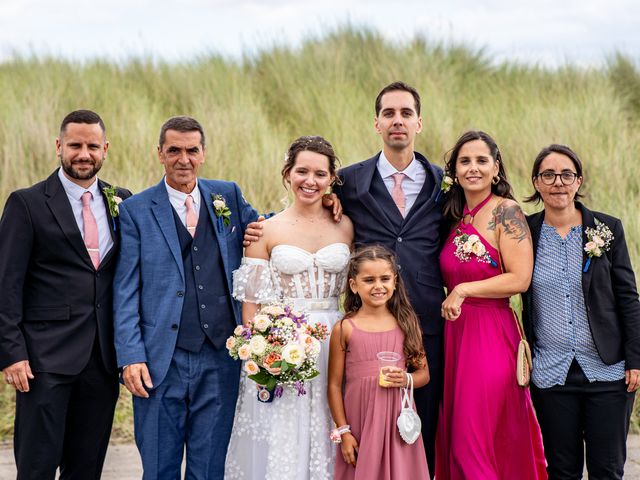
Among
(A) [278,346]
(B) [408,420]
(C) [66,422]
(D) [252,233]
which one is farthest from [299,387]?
(C) [66,422]

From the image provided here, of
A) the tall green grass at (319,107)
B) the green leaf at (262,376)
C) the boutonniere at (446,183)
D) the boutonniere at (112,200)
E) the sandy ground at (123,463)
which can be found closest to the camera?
the green leaf at (262,376)

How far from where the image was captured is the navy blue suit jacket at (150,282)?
4.04 m

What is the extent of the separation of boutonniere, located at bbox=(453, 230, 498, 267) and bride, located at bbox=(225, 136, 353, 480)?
2.03ft

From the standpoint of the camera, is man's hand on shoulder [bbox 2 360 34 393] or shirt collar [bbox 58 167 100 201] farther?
shirt collar [bbox 58 167 100 201]

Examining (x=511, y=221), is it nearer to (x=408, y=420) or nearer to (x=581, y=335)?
(x=581, y=335)

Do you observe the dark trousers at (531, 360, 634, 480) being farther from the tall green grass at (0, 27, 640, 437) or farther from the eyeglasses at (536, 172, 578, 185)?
the tall green grass at (0, 27, 640, 437)

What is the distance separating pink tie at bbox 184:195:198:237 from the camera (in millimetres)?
4242

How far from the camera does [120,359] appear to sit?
4.02 meters

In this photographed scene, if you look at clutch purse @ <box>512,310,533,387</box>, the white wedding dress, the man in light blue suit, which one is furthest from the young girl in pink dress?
the man in light blue suit

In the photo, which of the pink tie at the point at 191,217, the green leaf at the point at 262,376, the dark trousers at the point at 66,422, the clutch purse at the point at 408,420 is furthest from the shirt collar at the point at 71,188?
the clutch purse at the point at 408,420

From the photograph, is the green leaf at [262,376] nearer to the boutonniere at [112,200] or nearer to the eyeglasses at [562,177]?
the boutonniere at [112,200]

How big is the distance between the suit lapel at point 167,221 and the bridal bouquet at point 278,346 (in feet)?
1.58

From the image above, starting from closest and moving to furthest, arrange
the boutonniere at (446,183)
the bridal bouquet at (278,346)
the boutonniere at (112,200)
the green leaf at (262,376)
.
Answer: the bridal bouquet at (278,346) < the green leaf at (262,376) < the boutonniere at (112,200) < the boutonniere at (446,183)

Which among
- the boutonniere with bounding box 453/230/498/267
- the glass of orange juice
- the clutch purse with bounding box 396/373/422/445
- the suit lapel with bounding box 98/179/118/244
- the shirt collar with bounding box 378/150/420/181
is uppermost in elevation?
the shirt collar with bounding box 378/150/420/181
